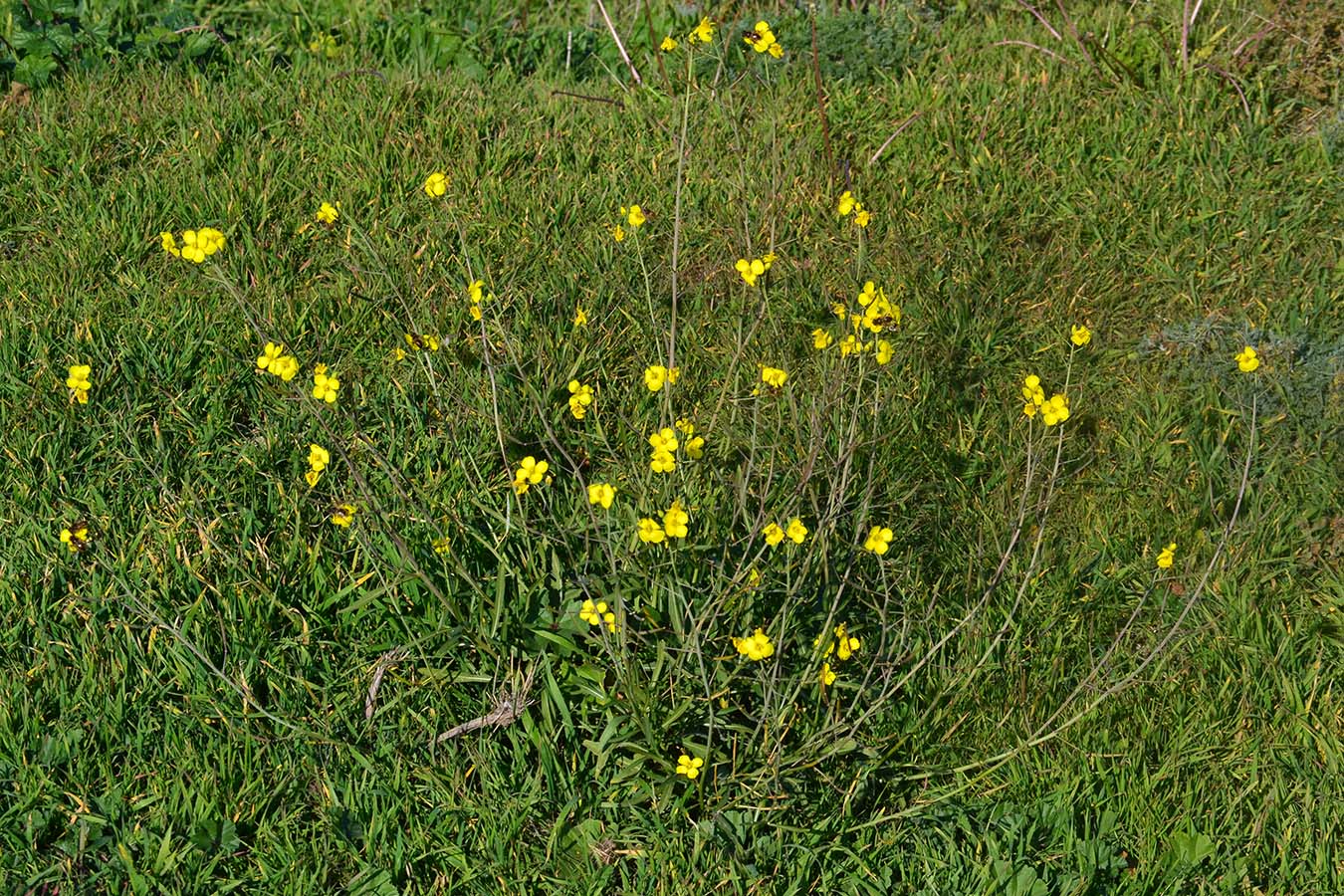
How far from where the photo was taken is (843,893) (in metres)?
2.15

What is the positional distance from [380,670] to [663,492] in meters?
0.59

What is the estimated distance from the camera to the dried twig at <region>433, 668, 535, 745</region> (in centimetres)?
229

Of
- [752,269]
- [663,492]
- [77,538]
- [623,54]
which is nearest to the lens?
[77,538]

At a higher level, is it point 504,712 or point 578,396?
point 578,396

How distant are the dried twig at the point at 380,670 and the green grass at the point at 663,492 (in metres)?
0.02

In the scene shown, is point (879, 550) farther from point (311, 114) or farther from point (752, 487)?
point (311, 114)

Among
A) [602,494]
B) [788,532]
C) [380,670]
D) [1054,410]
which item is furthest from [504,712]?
[1054,410]

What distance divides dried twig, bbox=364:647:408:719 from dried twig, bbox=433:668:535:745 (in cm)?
14

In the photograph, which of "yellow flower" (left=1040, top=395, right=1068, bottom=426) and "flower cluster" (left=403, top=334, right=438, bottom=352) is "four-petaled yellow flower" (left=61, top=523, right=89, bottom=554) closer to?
"flower cluster" (left=403, top=334, right=438, bottom=352)

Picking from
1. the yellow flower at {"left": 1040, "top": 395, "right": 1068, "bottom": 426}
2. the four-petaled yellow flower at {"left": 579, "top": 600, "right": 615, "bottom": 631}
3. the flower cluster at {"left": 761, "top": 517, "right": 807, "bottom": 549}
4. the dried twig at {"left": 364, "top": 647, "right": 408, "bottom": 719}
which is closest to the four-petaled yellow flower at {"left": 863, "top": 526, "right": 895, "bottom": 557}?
the flower cluster at {"left": 761, "top": 517, "right": 807, "bottom": 549}

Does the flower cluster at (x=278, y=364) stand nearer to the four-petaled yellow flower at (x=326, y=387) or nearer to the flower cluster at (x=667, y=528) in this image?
the four-petaled yellow flower at (x=326, y=387)

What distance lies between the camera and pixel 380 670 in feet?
7.72

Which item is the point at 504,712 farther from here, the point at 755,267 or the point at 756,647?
the point at 755,267

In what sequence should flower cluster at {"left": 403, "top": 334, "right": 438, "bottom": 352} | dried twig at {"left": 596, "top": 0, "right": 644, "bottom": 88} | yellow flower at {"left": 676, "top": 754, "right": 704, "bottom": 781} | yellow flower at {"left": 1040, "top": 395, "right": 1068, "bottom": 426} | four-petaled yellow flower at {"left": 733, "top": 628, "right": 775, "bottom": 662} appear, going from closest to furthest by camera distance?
four-petaled yellow flower at {"left": 733, "top": 628, "right": 775, "bottom": 662} → yellow flower at {"left": 676, "top": 754, "right": 704, "bottom": 781} → yellow flower at {"left": 1040, "top": 395, "right": 1068, "bottom": 426} → flower cluster at {"left": 403, "top": 334, "right": 438, "bottom": 352} → dried twig at {"left": 596, "top": 0, "right": 644, "bottom": 88}
